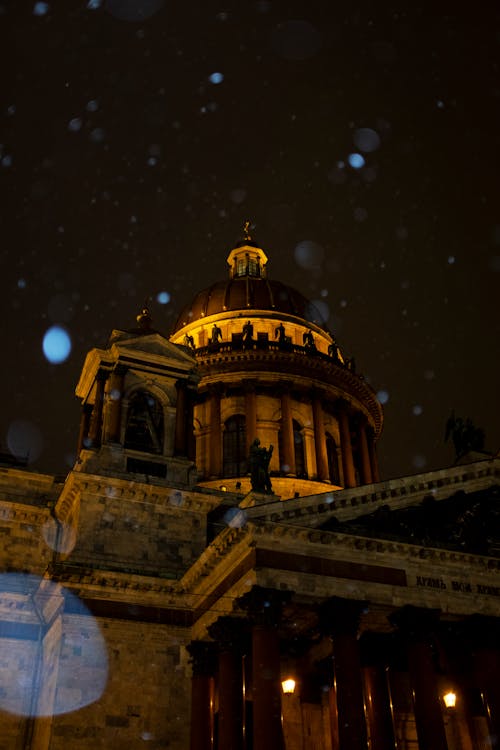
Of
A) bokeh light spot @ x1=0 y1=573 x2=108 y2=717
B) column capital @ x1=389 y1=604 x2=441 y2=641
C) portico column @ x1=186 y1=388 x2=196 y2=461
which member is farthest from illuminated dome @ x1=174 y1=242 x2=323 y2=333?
column capital @ x1=389 y1=604 x2=441 y2=641

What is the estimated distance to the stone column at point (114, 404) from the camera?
26.7 metres

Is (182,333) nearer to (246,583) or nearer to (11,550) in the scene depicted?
(11,550)

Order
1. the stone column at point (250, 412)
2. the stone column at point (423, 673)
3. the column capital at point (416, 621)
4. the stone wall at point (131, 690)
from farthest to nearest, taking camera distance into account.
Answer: the stone column at point (250, 412), the column capital at point (416, 621), the stone wall at point (131, 690), the stone column at point (423, 673)

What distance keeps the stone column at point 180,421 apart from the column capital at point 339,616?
9.36m

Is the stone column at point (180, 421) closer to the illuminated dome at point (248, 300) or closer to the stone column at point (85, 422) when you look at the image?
the stone column at point (85, 422)

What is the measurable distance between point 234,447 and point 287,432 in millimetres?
3060

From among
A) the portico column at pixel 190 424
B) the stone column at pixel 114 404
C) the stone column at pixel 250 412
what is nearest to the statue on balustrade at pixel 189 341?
the stone column at pixel 250 412

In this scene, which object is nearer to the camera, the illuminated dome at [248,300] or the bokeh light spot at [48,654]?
the bokeh light spot at [48,654]

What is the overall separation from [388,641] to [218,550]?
21.2 feet

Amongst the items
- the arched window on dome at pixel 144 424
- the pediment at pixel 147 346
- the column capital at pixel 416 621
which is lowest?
the column capital at pixel 416 621

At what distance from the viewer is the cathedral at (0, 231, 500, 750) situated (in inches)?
786

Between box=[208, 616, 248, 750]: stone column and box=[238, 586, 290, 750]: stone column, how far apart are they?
64.2 inches

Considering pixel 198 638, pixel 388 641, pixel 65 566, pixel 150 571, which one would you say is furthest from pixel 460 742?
pixel 65 566

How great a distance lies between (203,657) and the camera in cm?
2228
